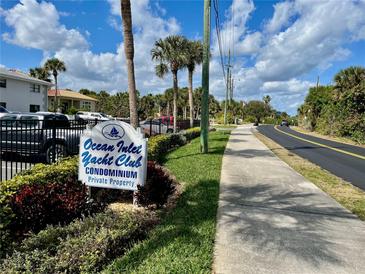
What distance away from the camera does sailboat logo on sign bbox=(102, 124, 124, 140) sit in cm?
523

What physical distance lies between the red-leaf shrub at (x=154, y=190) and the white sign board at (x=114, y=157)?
8.3 inches

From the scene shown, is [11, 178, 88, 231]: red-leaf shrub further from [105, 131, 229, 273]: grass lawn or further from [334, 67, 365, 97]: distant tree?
[334, 67, 365, 97]: distant tree

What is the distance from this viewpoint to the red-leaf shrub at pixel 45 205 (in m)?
4.06

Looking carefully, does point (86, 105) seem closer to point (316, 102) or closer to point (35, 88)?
point (35, 88)

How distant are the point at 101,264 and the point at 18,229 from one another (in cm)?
143

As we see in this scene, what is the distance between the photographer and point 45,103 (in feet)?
114

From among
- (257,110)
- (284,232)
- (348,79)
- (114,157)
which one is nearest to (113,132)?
(114,157)

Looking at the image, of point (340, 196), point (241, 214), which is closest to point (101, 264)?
point (241, 214)

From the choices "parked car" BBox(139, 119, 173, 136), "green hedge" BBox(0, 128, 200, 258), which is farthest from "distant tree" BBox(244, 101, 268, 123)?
"green hedge" BBox(0, 128, 200, 258)

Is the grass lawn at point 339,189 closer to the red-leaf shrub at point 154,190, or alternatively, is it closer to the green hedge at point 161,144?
the red-leaf shrub at point 154,190

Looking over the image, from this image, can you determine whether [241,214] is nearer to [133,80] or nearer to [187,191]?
[187,191]

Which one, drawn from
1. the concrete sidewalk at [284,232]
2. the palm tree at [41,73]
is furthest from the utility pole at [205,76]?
the palm tree at [41,73]

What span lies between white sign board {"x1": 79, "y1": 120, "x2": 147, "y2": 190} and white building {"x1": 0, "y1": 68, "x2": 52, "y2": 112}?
27.5 metres

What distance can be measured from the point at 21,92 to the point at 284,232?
3225 centimetres
